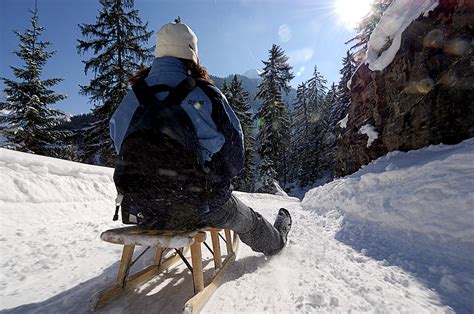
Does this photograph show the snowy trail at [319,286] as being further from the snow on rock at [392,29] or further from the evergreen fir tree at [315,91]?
the evergreen fir tree at [315,91]

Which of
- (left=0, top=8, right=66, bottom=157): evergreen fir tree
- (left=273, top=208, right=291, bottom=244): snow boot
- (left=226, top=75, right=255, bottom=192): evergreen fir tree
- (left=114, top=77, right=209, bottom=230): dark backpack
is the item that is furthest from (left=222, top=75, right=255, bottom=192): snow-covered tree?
(left=114, top=77, right=209, bottom=230): dark backpack

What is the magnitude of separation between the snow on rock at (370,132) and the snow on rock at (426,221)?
254 cm

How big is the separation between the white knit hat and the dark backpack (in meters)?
0.37

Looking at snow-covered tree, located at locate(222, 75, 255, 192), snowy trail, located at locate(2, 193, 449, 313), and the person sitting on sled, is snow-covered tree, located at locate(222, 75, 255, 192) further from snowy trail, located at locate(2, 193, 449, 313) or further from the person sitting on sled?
the person sitting on sled

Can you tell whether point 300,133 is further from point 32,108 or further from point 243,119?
point 32,108

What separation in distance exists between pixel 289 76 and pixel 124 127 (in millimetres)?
27169

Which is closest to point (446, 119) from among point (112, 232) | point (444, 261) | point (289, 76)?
point (444, 261)

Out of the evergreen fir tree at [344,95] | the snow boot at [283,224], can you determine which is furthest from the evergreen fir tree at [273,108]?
the snow boot at [283,224]

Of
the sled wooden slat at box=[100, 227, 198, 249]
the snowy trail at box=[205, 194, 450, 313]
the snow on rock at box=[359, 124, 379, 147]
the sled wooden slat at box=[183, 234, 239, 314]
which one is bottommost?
the snowy trail at box=[205, 194, 450, 313]

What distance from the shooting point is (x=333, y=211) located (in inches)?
245

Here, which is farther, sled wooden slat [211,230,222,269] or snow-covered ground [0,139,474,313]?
sled wooden slat [211,230,222,269]

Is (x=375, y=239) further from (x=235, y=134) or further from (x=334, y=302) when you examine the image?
(x=235, y=134)

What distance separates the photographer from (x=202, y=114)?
1.86m

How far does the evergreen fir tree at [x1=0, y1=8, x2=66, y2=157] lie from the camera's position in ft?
49.6
